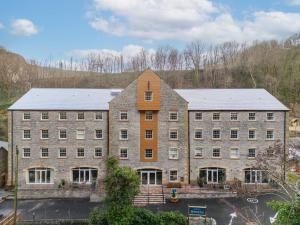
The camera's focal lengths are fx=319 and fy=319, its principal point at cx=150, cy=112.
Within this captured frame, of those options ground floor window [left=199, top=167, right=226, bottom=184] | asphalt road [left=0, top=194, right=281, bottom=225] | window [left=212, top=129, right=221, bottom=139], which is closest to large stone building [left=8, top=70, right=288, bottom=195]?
window [left=212, top=129, right=221, bottom=139]

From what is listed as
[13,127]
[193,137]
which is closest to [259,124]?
[193,137]

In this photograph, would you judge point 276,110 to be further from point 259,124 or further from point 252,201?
point 252,201

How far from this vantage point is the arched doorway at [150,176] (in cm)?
3956

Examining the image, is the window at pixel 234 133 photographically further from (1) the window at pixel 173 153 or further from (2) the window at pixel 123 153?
(2) the window at pixel 123 153

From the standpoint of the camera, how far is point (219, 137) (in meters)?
39.5

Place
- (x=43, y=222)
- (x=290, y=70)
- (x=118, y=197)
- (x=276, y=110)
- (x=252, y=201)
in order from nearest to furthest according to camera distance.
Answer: (x=118, y=197) → (x=43, y=222) → (x=252, y=201) → (x=276, y=110) → (x=290, y=70)

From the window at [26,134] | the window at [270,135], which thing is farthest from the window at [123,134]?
the window at [270,135]

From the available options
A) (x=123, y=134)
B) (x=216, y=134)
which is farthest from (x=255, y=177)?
(x=123, y=134)

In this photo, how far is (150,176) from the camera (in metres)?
39.7

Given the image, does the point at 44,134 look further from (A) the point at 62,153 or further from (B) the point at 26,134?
(A) the point at 62,153

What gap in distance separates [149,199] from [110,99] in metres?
14.0

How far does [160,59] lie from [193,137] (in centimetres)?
6826

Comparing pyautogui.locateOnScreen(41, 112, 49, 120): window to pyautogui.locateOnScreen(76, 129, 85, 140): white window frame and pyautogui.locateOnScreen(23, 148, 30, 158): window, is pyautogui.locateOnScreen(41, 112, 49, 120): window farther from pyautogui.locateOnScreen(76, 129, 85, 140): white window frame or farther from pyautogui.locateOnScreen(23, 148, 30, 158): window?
pyautogui.locateOnScreen(23, 148, 30, 158): window

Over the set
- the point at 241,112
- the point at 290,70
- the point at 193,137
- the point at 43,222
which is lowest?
the point at 43,222
